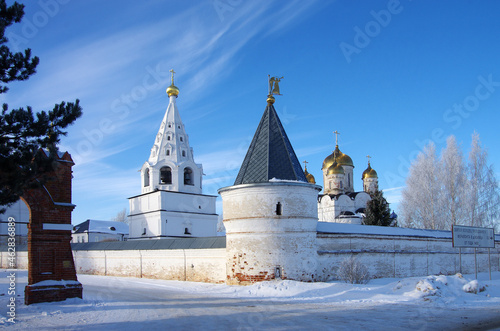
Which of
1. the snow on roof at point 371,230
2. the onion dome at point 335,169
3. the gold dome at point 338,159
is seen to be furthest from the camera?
the gold dome at point 338,159

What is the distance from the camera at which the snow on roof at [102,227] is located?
50.5 meters

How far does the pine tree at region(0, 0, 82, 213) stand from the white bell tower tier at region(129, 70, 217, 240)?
2572cm

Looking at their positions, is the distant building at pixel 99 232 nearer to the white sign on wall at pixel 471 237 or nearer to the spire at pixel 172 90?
the spire at pixel 172 90

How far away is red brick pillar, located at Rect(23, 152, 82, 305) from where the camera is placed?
39.0 ft

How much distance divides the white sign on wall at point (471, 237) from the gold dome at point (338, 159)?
29.9 m

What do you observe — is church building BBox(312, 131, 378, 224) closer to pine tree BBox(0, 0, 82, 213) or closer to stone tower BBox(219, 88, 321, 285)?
stone tower BBox(219, 88, 321, 285)

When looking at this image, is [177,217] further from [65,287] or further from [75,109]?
[75,109]

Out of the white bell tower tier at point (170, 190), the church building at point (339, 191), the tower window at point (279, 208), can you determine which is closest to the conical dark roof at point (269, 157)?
the tower window at point (279, 208)

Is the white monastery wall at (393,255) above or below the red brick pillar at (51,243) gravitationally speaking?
below

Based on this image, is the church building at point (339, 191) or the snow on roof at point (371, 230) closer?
the snow on roof at point (371, 230)

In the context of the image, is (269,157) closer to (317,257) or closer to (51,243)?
(317,257)

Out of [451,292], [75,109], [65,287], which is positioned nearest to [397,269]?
[451,292]

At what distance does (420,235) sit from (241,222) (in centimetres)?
1139

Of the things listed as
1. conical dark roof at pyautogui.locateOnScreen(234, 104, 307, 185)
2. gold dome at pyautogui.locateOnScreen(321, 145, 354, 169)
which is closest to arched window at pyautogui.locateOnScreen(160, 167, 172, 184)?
conical dark roof at pyautogui.locateOnScreen(234, 104, 307, 185)
